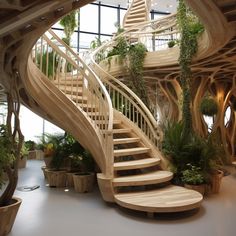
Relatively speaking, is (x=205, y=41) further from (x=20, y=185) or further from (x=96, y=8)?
(x=96, y=8)

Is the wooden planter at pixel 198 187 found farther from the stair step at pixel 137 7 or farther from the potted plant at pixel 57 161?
the stair step at pixel 137 7

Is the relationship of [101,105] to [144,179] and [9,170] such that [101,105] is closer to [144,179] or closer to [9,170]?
[144,179]

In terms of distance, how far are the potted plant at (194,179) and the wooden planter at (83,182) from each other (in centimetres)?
191

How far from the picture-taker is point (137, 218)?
4203mm

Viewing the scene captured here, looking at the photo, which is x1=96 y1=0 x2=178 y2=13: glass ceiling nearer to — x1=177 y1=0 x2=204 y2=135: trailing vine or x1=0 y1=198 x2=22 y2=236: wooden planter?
x1=177 y1=0 x2=204 y2=135: trailing vine

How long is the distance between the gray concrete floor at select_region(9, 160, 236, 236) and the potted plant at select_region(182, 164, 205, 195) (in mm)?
247

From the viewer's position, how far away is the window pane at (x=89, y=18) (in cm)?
1556

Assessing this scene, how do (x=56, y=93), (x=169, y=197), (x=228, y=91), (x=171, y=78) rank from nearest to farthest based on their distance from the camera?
(x=169, y=197) < (x=56, y=93) < (x=171, y=78) < (x=228, y=91)

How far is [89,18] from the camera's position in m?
15.8

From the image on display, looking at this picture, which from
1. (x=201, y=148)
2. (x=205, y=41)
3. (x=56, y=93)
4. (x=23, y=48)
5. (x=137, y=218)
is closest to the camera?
(x=23, y=48)

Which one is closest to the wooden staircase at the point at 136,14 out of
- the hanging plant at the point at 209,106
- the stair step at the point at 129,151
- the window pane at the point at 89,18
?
the window pane at the point at 89,18

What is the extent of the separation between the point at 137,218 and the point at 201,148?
2.22 m

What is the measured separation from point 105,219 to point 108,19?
1426 cm

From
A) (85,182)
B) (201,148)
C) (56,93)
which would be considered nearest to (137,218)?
(85,182)
